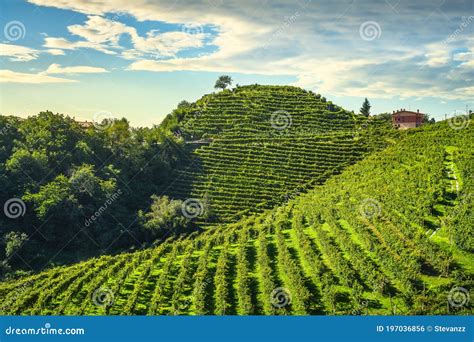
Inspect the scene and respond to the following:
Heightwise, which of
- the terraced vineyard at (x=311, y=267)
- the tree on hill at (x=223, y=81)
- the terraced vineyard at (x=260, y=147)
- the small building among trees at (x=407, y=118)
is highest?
the tree on hill at (x=223, y=81)

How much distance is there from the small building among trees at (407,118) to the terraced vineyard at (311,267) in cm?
3492

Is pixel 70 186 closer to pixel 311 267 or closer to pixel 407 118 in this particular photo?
pixel 311 267

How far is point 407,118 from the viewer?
217 ft

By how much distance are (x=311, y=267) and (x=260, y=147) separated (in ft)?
77.8

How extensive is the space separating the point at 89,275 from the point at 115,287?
2.46 m

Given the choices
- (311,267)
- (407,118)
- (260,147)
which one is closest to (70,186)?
(311,267)

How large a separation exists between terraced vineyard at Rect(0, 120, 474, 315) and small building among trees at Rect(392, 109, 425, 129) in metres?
34.9

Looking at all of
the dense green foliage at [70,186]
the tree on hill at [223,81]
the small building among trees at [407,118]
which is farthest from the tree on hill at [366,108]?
the dense green foliage at [70,186]

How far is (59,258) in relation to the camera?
2800 centimetres

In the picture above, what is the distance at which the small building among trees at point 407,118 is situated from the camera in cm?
6494

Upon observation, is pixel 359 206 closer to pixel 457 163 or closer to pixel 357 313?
pixel 457 163

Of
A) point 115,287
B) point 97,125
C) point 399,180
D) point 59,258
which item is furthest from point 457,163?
point 97,125

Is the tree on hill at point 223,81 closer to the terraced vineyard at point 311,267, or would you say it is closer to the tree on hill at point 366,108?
the tree on hill at point 366,108

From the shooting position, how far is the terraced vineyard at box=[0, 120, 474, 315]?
19.5 m
